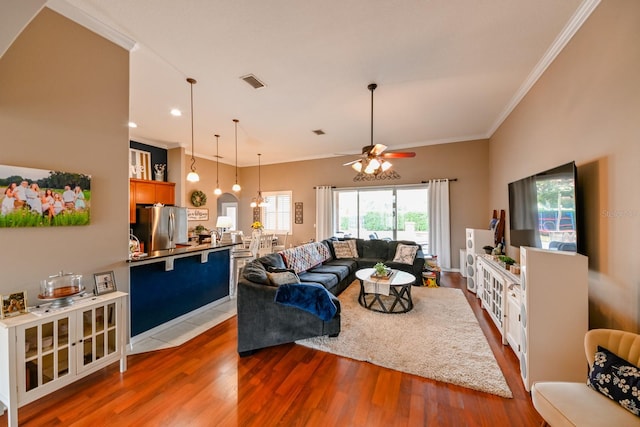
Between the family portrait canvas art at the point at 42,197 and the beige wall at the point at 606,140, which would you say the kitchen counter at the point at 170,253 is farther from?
the beige wall at the point at 606,140

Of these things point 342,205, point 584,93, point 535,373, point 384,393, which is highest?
point 584,93

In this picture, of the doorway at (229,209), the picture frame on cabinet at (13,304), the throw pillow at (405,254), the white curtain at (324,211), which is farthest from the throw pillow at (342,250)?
the doorway at (229,209)

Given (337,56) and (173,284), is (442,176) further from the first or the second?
(173,284)

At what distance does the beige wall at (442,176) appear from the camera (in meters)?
5.51

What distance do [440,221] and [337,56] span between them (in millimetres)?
4606

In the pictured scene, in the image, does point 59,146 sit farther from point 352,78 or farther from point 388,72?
point 388,72

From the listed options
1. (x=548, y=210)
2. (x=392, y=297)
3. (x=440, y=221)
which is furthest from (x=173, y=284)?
(x=440, y=221)

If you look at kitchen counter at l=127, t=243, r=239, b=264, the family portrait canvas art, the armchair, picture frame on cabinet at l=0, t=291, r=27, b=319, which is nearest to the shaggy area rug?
the armchair

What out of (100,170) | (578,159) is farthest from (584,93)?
(100,170)

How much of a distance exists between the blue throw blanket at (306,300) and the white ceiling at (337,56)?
256 cm

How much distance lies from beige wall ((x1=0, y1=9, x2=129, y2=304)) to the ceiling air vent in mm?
1232

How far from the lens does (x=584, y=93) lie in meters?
2.11

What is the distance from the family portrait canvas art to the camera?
178 centimetres

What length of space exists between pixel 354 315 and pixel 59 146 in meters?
3.65
